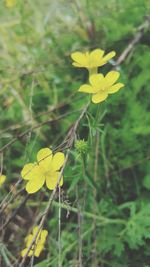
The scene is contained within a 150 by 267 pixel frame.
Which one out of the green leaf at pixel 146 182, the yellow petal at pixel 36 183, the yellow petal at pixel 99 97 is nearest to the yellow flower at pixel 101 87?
the yellow petal at pixel 99 97

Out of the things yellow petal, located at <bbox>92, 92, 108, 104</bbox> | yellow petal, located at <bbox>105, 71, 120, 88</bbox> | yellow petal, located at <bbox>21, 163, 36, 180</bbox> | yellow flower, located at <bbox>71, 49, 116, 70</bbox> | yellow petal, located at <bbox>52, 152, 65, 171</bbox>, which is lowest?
yellow petal, located at <bbox>52, 152, 65, 171</bbox>

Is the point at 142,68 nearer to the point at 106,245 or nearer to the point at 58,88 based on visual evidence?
the point at 58,88

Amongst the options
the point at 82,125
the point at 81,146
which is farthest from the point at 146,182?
the point at 81,146

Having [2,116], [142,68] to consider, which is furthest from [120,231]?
[2,116]

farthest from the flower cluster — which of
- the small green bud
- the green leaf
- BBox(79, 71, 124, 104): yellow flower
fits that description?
the green leaf

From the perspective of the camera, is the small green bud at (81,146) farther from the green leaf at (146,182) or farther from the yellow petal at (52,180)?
the green leaf at (146,182)

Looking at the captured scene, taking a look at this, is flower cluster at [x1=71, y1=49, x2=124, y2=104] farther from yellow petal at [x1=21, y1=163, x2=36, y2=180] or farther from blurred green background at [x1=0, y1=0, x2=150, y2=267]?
yellow petal at [x1=21, y1=163, x2=36, y2=180]

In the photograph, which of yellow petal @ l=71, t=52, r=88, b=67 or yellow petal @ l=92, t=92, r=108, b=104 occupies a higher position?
yellow petal @ l=71, t=52, r=88, b=67
